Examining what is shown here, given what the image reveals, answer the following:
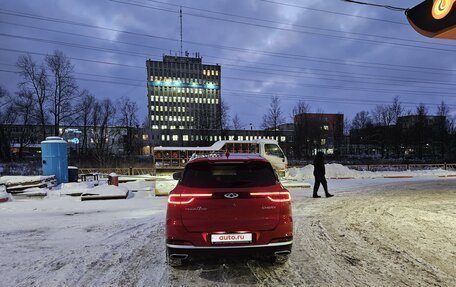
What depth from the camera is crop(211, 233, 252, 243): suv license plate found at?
457 centimetres

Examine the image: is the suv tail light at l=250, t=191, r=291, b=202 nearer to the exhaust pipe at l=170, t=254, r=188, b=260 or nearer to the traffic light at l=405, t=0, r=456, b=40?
the exhaust pipe at l=170, t=254, r=188, b=260

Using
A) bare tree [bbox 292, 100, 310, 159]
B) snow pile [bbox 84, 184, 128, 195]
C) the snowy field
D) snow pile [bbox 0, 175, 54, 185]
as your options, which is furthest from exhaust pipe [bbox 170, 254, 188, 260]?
bare tree [bbox 292, 100, 310, 159]

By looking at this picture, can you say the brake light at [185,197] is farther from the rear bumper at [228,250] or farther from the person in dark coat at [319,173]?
the person in dark coat at [319,173]

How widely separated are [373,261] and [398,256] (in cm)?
59

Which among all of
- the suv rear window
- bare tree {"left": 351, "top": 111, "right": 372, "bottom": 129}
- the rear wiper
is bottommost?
the rear wiper

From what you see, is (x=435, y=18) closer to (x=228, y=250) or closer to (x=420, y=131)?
(x=228, y=250)

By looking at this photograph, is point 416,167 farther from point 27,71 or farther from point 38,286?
point 27,71

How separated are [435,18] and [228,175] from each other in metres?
5.74

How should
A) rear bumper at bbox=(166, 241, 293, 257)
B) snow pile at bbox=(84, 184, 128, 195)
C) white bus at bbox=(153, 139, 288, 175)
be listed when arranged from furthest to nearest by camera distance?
white bus at bbox=(153, 139, 288, 175), snow pile at bbox=(84, 184, 128, 195), rear bumper at bbox=(166, 241, 293, 257)

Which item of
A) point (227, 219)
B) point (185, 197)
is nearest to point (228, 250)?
point (227, 219)

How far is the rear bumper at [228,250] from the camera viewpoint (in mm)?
4547

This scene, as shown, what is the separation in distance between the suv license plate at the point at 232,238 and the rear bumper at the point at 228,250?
8 centimetres

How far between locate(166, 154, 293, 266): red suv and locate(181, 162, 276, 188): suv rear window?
15mm

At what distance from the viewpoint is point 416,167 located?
3212cm
